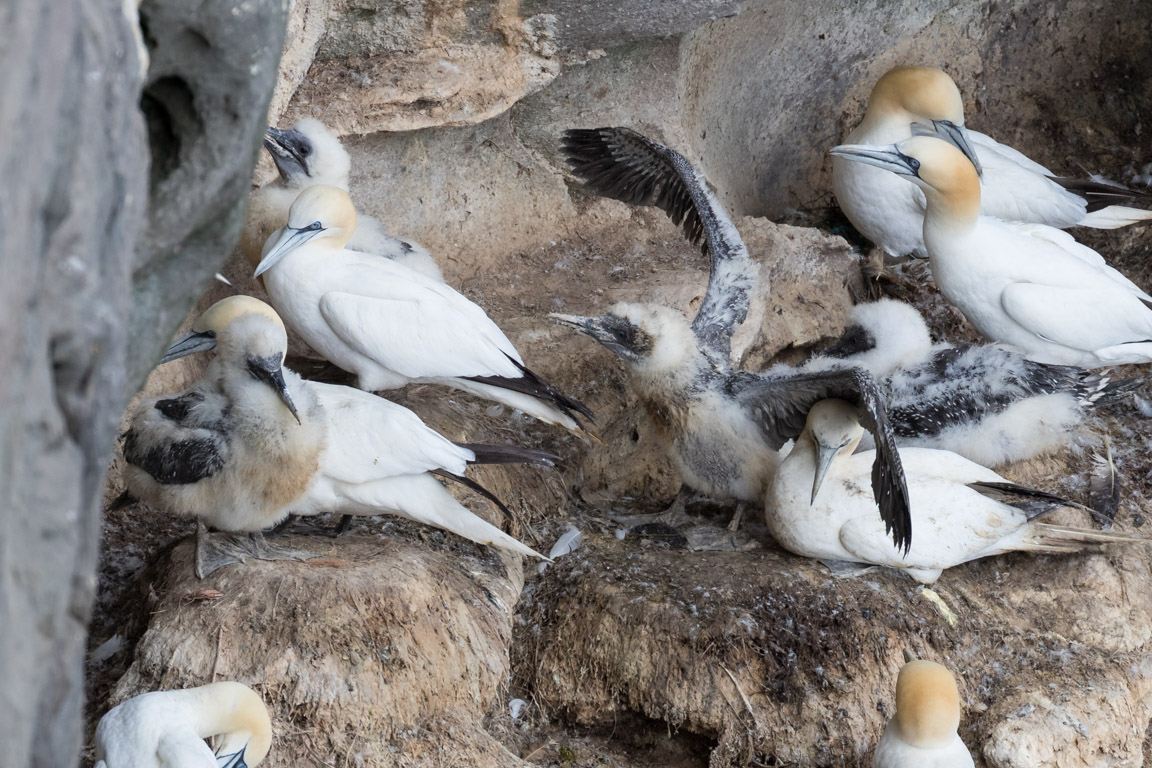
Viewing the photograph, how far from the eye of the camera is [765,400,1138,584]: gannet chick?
369 centimetres

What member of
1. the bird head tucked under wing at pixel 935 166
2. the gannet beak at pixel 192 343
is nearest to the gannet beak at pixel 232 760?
the gannet beak at pixel 192 343

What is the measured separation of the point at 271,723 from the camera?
3.01 metres

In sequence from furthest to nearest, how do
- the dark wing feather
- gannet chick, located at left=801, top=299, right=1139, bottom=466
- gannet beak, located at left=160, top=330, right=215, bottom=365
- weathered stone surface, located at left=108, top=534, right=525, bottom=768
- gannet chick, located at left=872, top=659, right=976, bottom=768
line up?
the dark wing feather, gannet chick, located at left=801, top=299, right=1139, bottom=466, gannet beak, located at left=160, top=330, right=215, bottom=365, weathered stone surface, located at left=108, top=534, right=525, bottom=768, gannet chick, located at left=872, top=659, right=976, bottom=768

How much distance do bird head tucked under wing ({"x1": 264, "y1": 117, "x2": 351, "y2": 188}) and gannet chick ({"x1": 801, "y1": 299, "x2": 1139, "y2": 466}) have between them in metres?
1.84

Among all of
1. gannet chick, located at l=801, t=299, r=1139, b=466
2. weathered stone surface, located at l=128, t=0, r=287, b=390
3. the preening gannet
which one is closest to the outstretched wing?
the preening gannet

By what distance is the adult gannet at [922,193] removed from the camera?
536 centimetres

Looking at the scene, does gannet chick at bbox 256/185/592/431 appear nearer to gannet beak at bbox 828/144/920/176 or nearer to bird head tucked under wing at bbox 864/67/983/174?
gannet beak at bbox 828/144/920/176

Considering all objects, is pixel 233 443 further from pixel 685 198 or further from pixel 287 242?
pixel 685 198

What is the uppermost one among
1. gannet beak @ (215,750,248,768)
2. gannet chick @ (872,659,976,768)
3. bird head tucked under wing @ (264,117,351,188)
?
bird head tucked under wing @ (264,117,351,188)

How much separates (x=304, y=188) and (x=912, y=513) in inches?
92.2

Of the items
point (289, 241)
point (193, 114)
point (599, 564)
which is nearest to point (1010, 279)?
point (599, 564)

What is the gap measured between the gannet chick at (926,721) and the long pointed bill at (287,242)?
2.25 metres

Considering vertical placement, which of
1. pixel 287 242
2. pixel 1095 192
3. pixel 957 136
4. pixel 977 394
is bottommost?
pixel 977 394

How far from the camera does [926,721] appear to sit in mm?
2926
